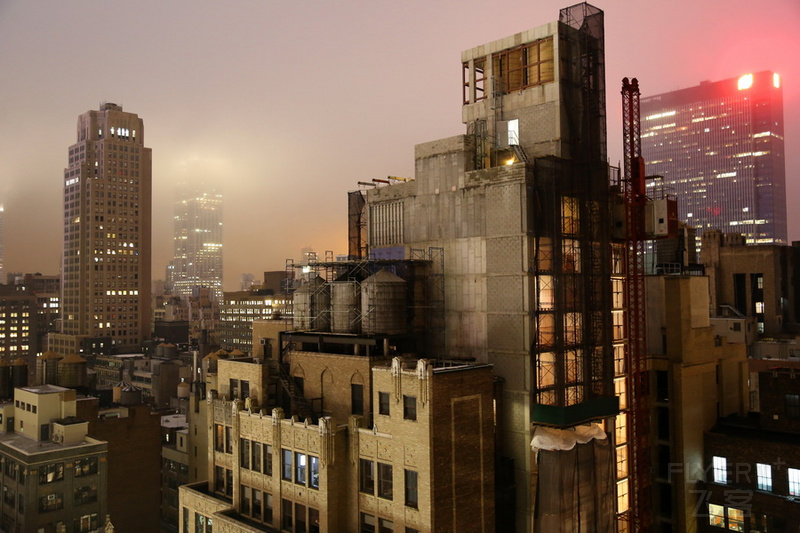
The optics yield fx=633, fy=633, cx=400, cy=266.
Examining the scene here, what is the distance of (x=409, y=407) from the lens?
38.0 meters

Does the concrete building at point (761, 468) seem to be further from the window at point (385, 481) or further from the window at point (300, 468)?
the window at point (300, 468)

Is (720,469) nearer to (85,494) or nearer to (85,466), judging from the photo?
(85,466)

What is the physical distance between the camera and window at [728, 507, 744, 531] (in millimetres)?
50438

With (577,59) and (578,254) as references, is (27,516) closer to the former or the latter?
(578,254)

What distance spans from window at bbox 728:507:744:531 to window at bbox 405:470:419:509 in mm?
29923

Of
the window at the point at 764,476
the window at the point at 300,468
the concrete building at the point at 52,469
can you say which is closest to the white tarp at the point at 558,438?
the window at the point at 300,468

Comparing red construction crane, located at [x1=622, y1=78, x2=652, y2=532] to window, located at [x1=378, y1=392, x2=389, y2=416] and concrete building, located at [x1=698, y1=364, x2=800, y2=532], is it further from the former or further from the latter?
window, located at [x1=378, y1=392, x2=389, y2=416]

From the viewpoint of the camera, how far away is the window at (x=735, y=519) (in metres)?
50.4

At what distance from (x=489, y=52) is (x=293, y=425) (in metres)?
32.7

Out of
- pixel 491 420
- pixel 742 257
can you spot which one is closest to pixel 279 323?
pixel 491 420

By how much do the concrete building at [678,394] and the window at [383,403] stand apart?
75.6 ft

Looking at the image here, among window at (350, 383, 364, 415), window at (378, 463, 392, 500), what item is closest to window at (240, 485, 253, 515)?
window at (350, 383, 364, 415)

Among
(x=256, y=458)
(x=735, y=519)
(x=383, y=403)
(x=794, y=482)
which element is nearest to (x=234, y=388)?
(x=256, y=458)

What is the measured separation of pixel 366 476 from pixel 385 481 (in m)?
1.89
